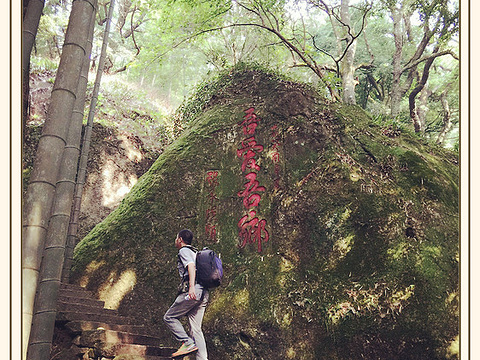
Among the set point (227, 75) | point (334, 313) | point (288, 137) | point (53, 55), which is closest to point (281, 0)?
point (227, 75)

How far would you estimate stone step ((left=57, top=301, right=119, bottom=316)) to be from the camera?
15.6ft

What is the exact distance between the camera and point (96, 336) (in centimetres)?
433

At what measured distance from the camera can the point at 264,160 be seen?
6336mm

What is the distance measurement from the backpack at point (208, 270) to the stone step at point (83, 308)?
6.56ft

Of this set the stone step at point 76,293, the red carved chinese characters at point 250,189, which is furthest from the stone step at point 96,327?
the red carved chinese characters at point 250,189

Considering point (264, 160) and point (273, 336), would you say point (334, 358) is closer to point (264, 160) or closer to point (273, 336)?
point (273, 336)

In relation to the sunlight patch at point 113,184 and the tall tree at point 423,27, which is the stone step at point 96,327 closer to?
the sunlight patch at point 113,184

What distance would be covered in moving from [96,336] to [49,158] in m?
2.28

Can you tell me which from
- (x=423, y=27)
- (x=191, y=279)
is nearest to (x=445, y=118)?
(x=423, y=27)

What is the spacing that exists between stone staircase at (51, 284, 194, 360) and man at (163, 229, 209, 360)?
66 centimetres

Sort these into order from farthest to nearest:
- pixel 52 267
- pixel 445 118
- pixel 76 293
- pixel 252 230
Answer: pixel 445 118, pixel 252 230, pixel 76 293, pixel 52 267

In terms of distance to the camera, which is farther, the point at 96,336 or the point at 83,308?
the point at 83,308

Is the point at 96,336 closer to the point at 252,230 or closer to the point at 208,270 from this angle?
the point at 208,270

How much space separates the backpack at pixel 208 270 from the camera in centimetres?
415
